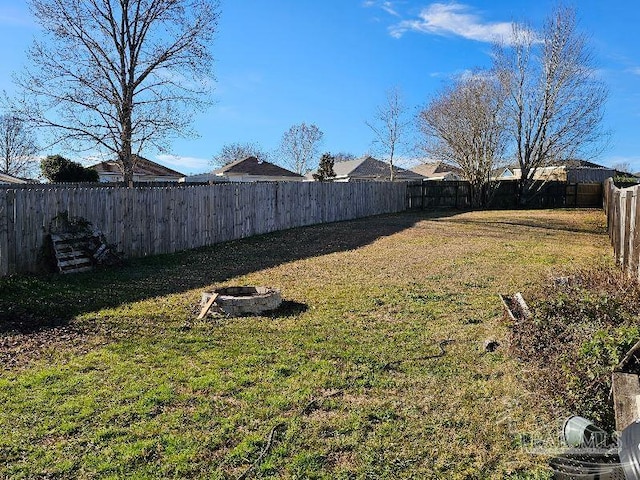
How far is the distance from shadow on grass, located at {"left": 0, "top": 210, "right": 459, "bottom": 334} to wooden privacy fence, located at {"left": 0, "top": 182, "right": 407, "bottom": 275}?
1.33 ft

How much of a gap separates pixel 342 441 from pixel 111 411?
167 cm

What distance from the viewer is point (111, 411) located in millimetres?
3418

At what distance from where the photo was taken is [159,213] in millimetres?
10648

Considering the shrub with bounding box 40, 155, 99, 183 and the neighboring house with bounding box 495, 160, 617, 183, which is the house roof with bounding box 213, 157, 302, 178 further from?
the neighboring house with bounding box 495, 160, 617, 183

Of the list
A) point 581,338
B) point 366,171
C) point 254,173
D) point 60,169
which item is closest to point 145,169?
point 254,173

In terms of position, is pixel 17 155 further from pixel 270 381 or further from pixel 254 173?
pixel 270 381

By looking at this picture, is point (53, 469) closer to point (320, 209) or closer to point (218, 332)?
point (218, 332)

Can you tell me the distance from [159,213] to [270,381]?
7607 millimetres

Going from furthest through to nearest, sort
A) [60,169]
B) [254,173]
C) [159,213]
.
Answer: [254,173], [60,169], [159,213]

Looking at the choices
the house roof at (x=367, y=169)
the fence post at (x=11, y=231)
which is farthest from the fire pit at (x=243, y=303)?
the house roof at (x=367, y=169)

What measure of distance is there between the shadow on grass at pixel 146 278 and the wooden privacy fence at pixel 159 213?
41 cm

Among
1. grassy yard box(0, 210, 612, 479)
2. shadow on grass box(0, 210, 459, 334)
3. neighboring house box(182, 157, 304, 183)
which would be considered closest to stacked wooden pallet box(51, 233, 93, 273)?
shadow on grass box(0, 210, 459, 334)

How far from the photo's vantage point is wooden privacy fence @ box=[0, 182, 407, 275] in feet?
26.2

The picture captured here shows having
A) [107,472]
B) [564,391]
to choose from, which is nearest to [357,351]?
[564,391]
